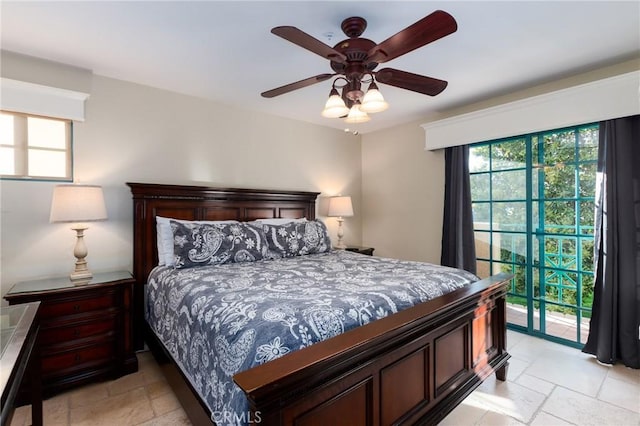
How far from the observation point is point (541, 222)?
3197mm

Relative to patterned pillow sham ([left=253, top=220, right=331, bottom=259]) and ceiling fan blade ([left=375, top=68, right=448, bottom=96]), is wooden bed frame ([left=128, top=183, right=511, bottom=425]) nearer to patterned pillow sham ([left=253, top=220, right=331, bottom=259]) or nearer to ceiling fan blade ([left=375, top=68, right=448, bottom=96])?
patterned pillow sham ([left=253, top=220, right=331, bottom=259])

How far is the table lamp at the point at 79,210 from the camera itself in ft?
7.67

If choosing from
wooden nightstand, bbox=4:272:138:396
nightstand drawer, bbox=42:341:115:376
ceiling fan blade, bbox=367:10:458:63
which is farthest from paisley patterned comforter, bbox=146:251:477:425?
ceiling fan blade, bbox=367:10:458:63

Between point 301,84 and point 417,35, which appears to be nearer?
point 417,35

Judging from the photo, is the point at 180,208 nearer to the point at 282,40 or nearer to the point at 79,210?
the point at 79,210

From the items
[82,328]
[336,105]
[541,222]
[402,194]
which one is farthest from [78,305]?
[541,222]

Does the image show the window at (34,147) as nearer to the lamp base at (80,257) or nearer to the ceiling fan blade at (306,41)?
the lamp base at (80,257)

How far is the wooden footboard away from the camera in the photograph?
3.54 ft

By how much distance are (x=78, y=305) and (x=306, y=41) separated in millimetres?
2424

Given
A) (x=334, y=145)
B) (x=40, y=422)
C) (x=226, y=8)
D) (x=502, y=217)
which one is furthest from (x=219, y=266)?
(x=502, y=217)

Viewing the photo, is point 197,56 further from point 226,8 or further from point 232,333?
point 232,333

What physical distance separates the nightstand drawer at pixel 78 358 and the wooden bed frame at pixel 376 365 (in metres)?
0.31

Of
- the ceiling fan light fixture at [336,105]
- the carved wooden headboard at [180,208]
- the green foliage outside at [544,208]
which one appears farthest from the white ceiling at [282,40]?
the carved wooden headboard at [180,208]

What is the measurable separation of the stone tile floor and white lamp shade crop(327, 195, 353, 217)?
2388 mm
